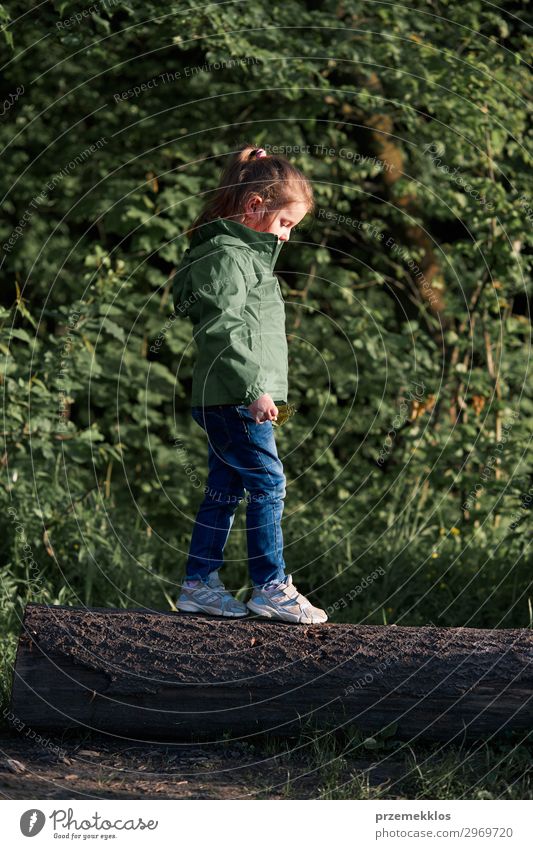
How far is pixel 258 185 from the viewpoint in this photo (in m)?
3.79

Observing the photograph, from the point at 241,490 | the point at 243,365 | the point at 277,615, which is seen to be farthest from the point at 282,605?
the point at 243,365

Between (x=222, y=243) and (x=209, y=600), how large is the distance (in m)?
1.34

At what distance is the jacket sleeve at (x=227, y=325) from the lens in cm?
359

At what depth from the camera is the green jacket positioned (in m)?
3.60

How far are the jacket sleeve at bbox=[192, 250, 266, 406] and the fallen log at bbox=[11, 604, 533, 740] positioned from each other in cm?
88

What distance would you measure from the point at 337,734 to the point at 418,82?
4.18 meters

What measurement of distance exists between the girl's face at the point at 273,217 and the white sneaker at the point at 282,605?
1.32m

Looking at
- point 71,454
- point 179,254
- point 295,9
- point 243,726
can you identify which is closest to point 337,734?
point 243,726

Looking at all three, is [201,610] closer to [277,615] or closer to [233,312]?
[277,615]

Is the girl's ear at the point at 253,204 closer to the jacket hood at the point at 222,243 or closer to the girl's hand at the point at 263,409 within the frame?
the jacket hood at the point at 222,243

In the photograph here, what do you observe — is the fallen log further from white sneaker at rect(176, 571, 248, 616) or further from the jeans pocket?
the jeans pocket

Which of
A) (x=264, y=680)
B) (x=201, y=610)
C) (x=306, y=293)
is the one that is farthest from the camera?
(x=306, y=293)

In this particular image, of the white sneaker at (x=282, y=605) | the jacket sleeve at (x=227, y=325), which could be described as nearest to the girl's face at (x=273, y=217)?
the jacket sleeve at (x=227, y=325)
